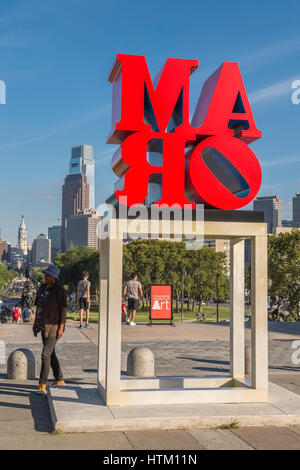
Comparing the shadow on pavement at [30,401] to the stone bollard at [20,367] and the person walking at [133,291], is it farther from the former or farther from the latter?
the person walking at [133,291]

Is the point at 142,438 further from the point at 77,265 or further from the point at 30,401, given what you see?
the point at 77,265

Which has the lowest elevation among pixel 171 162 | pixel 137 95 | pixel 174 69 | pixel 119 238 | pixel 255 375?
pixel 255 375

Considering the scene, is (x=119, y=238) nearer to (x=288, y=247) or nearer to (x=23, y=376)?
(x=23, y=376)

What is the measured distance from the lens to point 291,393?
831 centimetres

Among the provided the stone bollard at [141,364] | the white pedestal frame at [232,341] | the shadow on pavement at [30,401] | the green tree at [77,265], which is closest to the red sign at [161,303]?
the stone bollard at [141,364]

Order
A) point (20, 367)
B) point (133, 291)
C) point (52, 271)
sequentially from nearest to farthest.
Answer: point (52, 271), point (20, 367), point (133, 291)

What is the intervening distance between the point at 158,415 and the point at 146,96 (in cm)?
464

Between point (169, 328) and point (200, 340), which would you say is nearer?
point (200, 340)

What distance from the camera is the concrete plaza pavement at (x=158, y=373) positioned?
19.7ft

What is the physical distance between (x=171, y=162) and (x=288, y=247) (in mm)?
44692

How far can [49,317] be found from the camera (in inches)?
336

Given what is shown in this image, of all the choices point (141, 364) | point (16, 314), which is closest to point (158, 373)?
point (141, 364)
